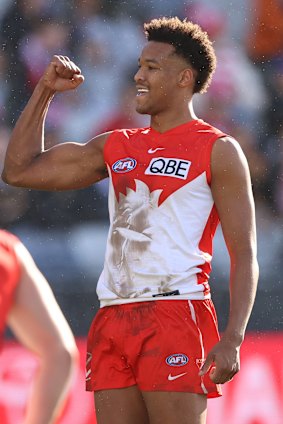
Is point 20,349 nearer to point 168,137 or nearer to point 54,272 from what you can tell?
point 54,272

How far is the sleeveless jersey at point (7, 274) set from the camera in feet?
8.13

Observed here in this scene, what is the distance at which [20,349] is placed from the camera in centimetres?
669

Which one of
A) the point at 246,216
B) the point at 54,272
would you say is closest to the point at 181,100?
the point at 246,216

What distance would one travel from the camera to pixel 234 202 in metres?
4.69

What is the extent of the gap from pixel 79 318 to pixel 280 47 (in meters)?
2.69

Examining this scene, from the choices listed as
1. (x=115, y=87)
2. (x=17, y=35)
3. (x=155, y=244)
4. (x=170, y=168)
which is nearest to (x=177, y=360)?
(x=155, y=244)

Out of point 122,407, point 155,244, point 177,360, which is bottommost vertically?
point 122,407

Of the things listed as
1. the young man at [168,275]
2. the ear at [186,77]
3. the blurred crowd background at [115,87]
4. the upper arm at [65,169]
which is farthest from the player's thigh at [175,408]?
the blurred crowd background at [115,87]

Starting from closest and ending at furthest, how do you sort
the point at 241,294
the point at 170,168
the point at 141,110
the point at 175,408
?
the point at 175,408
the point at 241,294
the point at 170,168
the point at 141,110

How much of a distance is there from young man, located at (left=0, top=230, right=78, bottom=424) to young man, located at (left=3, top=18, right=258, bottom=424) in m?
2.00

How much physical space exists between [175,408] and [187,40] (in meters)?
1.58

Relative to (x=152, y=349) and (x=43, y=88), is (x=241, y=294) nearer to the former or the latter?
(x=152, y=349)

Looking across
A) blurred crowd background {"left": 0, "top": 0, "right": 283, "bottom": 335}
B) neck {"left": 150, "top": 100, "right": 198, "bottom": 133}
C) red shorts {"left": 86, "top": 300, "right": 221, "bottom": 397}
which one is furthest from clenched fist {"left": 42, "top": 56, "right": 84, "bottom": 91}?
blurred crowd background {"left": 0, "top": 0, "right": 283, "bottom": 335}

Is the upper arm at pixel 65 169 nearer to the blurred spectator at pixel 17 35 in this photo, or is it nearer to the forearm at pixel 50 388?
the forearm at pixel 50 388
